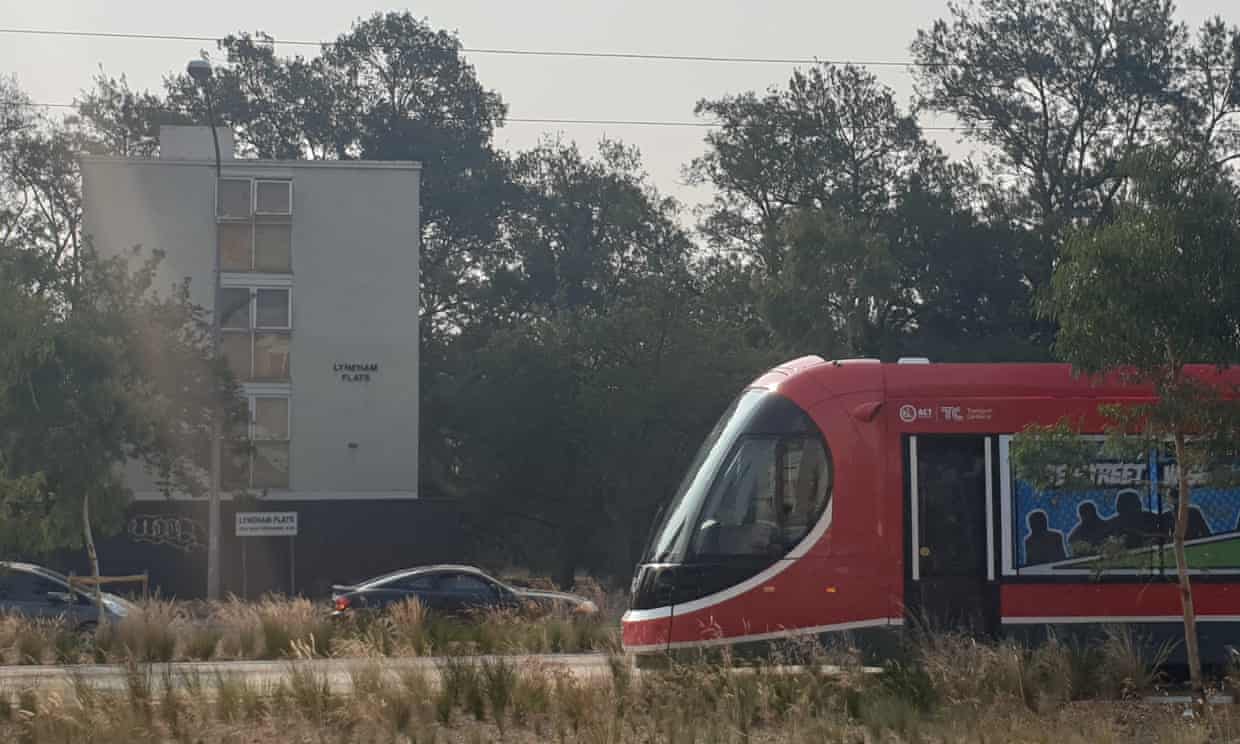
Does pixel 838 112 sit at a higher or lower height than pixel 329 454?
higher

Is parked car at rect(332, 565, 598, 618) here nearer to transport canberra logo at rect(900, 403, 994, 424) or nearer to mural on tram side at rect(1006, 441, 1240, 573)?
transport canberra logo at rect(900, 403, 994, 424)

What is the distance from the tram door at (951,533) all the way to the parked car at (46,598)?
13.0 m

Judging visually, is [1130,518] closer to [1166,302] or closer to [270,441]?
[1166,302]

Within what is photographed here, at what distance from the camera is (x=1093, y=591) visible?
617 inches

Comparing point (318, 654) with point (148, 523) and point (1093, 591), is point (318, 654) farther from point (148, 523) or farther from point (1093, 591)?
point (148, 523)

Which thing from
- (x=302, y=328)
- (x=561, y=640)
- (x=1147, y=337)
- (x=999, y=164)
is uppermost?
(x=999, y=164)

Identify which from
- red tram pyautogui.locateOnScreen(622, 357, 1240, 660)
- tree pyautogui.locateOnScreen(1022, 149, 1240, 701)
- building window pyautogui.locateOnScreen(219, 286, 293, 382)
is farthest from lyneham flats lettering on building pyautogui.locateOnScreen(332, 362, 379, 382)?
tree pyautogui.locateOnScreen(1022, 149, 1240, 701)

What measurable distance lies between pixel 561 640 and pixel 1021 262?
33554 millimetres

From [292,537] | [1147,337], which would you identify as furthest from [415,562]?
[1147,337]

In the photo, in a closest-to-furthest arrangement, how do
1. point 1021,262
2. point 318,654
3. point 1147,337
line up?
point 1147,337, point 318,654, point 1021,262

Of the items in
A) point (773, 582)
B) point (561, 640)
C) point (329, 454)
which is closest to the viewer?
point (773, 582)

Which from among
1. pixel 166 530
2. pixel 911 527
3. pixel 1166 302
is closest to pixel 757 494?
pixel 911 527

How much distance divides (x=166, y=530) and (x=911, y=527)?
1225 inches

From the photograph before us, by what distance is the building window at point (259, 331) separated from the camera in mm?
45906
